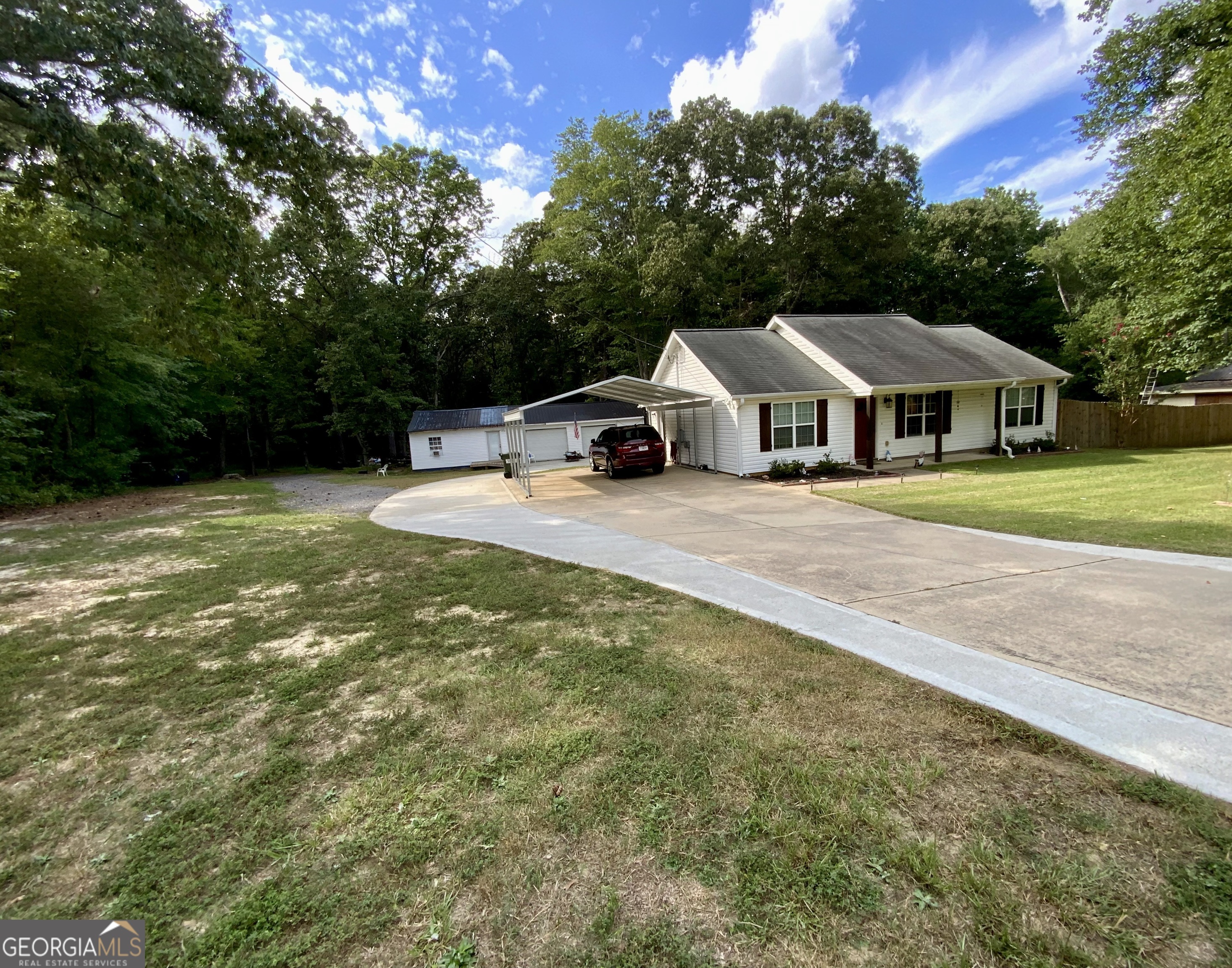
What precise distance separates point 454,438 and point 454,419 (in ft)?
3.34

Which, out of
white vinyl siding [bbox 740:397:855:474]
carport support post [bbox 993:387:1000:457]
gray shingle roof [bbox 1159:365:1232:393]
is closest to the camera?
white vinyl siding [bbox 740:397:855:474]

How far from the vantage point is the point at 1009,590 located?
5262 mm

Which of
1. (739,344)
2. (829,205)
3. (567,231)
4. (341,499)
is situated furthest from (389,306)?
(829,205)

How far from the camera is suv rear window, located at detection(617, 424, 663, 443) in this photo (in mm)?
16438

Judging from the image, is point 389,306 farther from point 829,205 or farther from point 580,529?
point 580,529

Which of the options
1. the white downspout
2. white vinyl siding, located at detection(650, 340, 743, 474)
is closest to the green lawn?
the white downspout

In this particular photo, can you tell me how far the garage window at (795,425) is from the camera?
15680 millimetres

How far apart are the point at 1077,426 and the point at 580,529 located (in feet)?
70.0

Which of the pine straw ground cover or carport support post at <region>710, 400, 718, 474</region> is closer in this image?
the pine straw ground cover

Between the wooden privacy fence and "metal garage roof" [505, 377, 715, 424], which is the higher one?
"metal garage roof" [505, 377, 715, 424]

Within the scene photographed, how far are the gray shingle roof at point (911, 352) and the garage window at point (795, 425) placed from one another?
71.3 inches

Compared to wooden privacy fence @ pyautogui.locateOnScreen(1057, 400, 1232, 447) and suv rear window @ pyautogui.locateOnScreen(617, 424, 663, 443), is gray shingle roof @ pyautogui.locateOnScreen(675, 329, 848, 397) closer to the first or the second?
suv rear window @ pyautogui.locateOnScreen(617, 424, 663, 443)

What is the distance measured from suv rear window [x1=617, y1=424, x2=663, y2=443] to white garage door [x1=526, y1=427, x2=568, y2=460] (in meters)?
11.9

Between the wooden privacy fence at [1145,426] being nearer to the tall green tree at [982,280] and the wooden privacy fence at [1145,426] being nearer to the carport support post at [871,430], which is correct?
the carport support post at [871,430]
